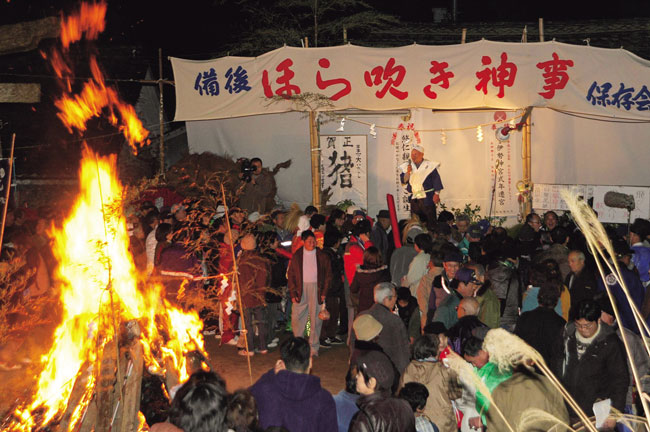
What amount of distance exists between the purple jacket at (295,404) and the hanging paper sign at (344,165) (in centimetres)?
1251

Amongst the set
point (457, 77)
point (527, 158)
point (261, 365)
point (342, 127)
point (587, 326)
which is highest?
point (457, 77)

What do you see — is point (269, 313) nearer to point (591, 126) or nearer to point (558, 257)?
point (558, 257)

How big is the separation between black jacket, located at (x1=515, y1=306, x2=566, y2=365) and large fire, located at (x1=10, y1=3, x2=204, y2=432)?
3.53m

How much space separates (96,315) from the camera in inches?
306

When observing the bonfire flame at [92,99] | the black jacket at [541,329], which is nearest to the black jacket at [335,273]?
the black jacket at [541,329]

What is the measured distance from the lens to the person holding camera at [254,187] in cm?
1569

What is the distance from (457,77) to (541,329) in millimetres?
9410

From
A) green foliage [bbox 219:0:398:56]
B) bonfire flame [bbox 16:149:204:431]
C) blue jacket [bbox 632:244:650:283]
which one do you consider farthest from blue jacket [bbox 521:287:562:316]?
green foliage [bbox 219:0:398:56]

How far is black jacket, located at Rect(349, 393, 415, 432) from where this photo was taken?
4664 mm

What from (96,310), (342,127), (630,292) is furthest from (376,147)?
(96,310)

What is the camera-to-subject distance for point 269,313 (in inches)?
440

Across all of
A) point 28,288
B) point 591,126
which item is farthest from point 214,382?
point 591,126

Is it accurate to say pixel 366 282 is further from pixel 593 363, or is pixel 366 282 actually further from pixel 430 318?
pixel 593 363

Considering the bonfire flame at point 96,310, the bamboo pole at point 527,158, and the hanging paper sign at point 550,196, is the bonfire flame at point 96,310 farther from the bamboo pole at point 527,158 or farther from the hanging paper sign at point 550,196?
the hanging paper sign at point 550,196
